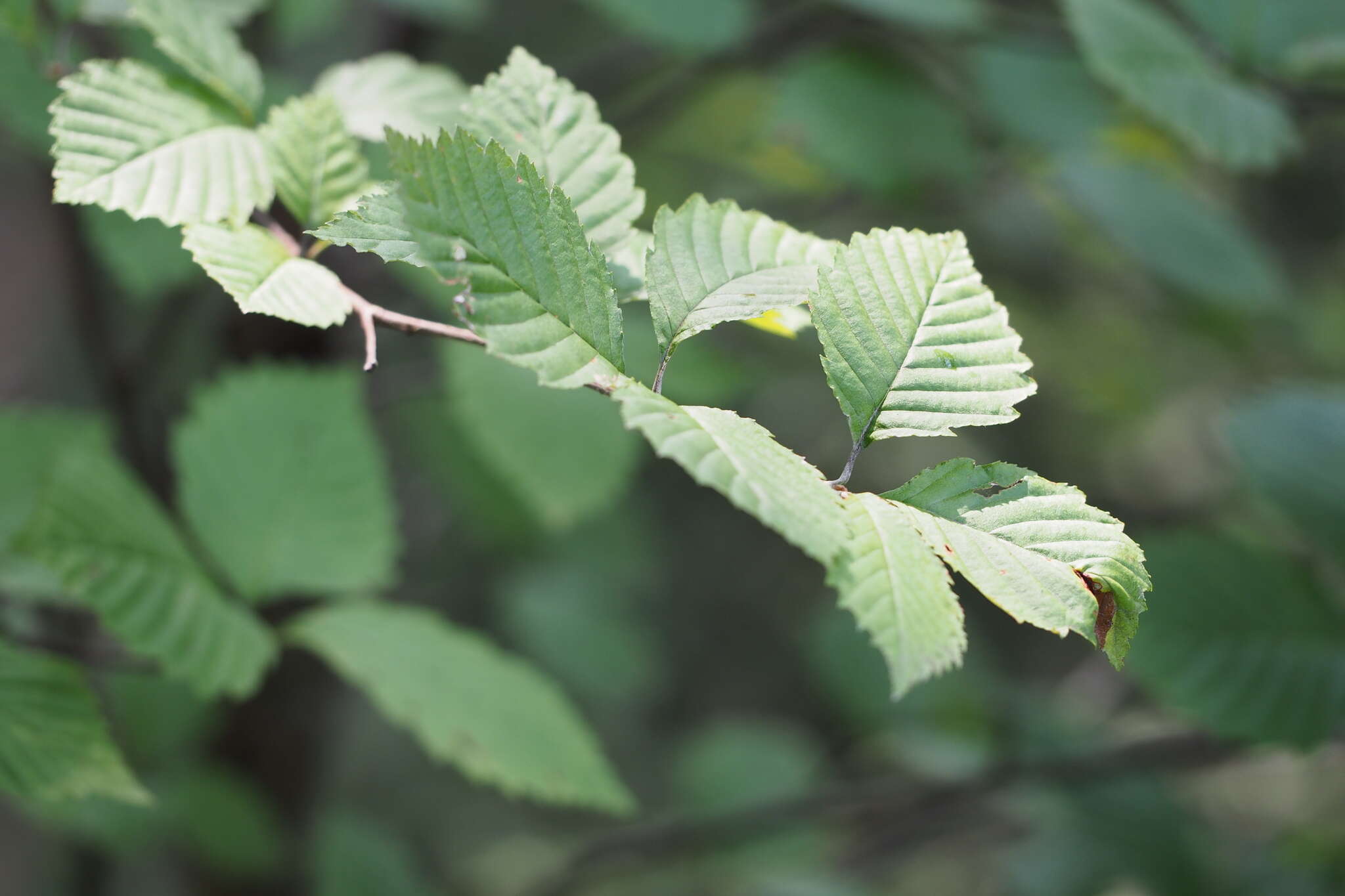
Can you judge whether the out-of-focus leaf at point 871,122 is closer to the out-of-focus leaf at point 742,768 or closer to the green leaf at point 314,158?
the green leaf at point 314,158

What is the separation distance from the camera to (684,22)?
1.40 metres

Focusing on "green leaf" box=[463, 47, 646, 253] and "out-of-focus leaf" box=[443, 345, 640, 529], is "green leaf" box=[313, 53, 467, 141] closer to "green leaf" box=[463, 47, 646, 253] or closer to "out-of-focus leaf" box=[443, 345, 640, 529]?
"green leaf" box=[463, 47, 646, 253]

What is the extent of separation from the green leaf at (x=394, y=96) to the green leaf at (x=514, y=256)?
0.34 meters

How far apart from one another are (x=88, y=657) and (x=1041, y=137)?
1.45m

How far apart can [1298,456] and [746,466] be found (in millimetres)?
1264

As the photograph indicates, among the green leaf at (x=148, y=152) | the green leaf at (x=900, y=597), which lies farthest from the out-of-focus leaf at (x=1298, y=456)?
the green leaf at (x=148, y=152)

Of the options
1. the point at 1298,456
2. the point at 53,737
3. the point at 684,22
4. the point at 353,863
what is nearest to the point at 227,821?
the point at 353,863

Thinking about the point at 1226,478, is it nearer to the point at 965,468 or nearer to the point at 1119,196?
the point at 1119,196

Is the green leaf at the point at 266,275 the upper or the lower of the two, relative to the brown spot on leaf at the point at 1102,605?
upper

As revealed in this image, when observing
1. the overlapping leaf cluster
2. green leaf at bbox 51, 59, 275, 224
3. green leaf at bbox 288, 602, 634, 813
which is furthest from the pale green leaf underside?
green leaf at bbox 288, 602, 634, 813

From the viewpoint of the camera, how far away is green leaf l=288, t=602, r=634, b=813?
0.90 meters

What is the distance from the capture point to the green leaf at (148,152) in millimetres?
609

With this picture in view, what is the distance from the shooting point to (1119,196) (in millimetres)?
1713

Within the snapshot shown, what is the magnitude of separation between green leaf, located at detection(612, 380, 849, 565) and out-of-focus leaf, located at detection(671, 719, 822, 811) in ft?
5.07
